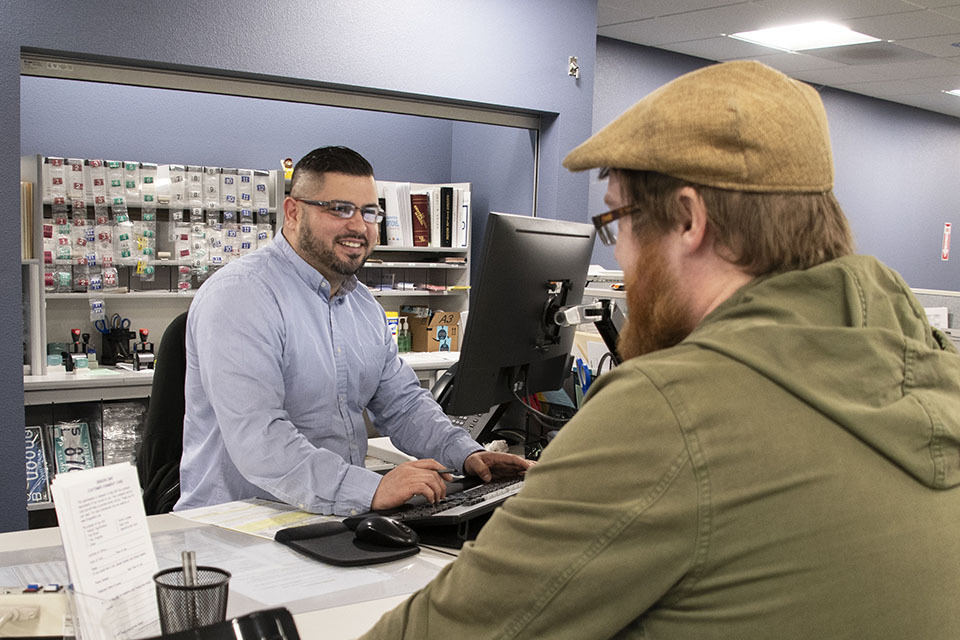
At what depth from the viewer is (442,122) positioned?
5.74 m

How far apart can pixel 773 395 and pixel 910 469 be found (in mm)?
136

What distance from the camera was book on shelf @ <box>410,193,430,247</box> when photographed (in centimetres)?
519

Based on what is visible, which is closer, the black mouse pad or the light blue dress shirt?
the black mouse pad

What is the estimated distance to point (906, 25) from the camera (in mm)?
4918

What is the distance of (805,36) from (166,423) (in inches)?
182

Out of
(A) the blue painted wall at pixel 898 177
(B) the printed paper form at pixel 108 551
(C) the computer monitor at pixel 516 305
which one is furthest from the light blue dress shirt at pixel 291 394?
(A) the blue painted wall at pixel 898 177

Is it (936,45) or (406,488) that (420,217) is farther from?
(406,488)

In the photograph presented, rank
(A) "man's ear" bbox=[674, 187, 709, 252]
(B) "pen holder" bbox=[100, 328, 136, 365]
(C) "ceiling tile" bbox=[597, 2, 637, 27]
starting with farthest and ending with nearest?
(C) "ceiling tile" bbox=[597, 2, 637, 27] < (B) "pen holder" bbox=[100, 328, 136, 365] < (A) "man's ear" bbox=[674, 187, 709, 252]

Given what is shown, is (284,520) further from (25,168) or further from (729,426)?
(25,168)

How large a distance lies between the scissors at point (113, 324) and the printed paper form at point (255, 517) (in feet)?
10.2

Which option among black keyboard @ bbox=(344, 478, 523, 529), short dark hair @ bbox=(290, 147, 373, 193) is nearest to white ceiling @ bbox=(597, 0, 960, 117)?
short dark hair @ bbox=(290, 147, 373, 193)

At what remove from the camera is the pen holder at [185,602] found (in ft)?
3.25

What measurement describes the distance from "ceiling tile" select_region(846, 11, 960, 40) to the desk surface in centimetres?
453

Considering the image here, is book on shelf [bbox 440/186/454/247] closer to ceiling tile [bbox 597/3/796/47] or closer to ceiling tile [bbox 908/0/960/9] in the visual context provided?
ceiling tile [bbox 597/3/796/47]
